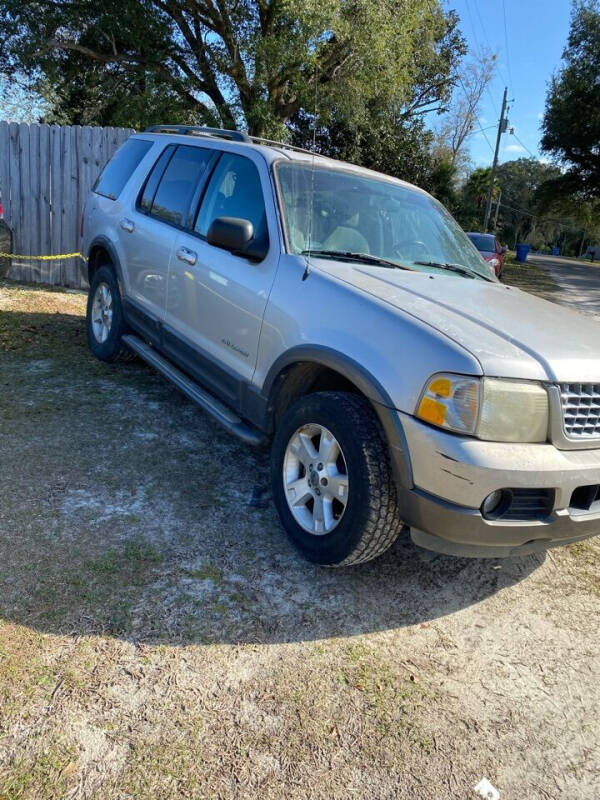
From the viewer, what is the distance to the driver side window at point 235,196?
3598mm

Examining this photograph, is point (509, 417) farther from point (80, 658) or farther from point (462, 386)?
point (80, 658)

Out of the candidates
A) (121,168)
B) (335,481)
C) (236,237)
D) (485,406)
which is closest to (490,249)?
(121,168)

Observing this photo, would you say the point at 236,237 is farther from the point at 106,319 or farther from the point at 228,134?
the point at 106,319

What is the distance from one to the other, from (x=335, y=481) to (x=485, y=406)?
0.79m

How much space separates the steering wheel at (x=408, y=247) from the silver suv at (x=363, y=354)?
14mm

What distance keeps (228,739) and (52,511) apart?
1.66 metres

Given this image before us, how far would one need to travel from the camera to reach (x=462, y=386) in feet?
7.80

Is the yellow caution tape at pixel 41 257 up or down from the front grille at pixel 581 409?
down

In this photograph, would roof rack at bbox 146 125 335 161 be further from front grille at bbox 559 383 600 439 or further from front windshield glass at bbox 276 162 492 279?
front grille at bbox 559 383 600 439

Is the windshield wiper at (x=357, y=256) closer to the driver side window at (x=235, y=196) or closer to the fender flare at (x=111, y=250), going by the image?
the driver side window at (x=235, y=196)

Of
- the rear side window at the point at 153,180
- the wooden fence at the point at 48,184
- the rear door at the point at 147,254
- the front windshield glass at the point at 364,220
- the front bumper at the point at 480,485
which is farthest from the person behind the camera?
the wooden fence at the point at 48,184

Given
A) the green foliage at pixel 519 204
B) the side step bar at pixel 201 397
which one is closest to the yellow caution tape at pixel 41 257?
the side step bar at pixel 201 397

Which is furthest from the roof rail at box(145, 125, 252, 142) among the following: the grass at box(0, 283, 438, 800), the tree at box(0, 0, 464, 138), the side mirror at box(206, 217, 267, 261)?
the tree at box(0, 0, 464, 138)

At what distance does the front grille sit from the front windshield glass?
4.52 feet
